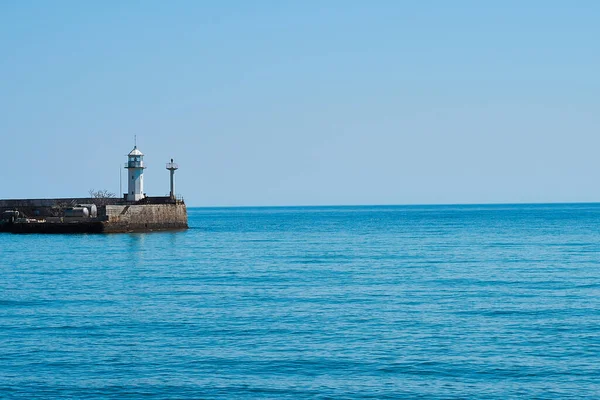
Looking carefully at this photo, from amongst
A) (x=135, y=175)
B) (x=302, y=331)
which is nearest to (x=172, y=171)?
(x=135, y=175)

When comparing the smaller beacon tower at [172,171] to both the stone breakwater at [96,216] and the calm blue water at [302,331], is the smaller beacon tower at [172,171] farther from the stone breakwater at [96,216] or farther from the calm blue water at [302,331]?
the calm blue water at [302,331]

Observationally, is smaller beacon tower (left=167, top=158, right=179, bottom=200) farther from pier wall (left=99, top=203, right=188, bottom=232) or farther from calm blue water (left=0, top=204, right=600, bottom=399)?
calm blue water (left=0, top=204, right=600, bottom=399)

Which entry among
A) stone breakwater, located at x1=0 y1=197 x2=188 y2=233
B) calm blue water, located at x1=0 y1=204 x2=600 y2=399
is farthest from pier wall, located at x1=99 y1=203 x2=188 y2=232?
calm blue water, located at x1=0 y1=204 x2=600 y2=399

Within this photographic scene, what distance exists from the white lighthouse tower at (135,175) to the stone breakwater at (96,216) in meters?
0.94

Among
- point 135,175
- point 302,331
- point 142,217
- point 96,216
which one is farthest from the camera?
point 135,175

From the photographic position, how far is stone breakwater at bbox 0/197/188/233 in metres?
78.5

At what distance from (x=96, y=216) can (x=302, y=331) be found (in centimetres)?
6108

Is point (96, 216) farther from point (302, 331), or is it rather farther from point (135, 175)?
point (302, 331)

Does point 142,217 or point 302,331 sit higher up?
point 142,217

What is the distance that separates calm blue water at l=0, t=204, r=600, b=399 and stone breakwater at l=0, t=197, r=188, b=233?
34.2 m

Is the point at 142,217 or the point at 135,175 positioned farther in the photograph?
the point at 135,175

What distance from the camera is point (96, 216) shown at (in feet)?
266

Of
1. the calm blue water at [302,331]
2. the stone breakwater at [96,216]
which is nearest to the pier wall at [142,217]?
the stone breakwater at [96,216]

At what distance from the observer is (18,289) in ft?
109
